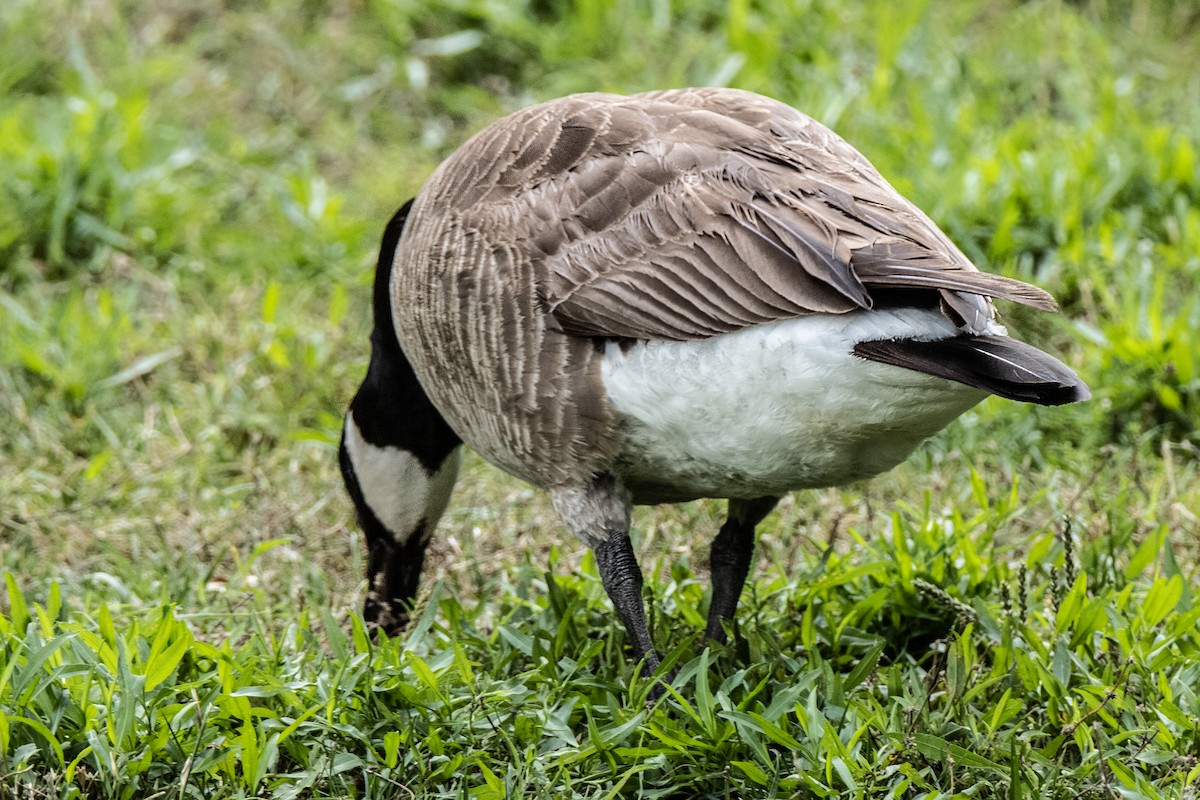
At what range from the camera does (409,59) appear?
782 centimetres

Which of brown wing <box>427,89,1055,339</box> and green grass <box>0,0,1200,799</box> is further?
green grass <box>0,0,1200,799</box>

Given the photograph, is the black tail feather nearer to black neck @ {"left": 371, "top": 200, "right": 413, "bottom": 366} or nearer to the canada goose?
A: the canada goose

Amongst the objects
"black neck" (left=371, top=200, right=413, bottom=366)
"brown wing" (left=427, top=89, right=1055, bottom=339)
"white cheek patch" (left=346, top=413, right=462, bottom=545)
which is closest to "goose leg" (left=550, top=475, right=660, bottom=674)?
"brown wing" (left=427, top=89, right=1055, bottom=339)

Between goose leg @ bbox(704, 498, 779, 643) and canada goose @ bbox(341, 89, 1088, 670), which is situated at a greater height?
canada goose @ bbox(341, 89, 1088, 670)

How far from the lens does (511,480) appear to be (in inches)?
201

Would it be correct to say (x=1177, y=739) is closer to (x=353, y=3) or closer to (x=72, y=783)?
(x=72, y=783)

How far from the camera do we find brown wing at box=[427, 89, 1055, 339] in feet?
9.86

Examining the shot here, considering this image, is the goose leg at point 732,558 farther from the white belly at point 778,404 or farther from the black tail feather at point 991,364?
the black tail feather at point 991,364

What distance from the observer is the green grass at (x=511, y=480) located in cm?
319

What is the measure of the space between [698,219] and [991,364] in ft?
2.72

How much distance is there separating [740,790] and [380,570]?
1.46m

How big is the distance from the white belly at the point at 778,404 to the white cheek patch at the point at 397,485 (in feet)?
3.14

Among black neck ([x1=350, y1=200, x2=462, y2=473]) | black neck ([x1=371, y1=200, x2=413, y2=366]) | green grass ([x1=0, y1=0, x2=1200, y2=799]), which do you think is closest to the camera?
green grass ([x1=0, y1=0, x2=1200, y2=799])

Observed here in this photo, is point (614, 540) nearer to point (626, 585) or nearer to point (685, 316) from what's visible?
point (626, 585)
